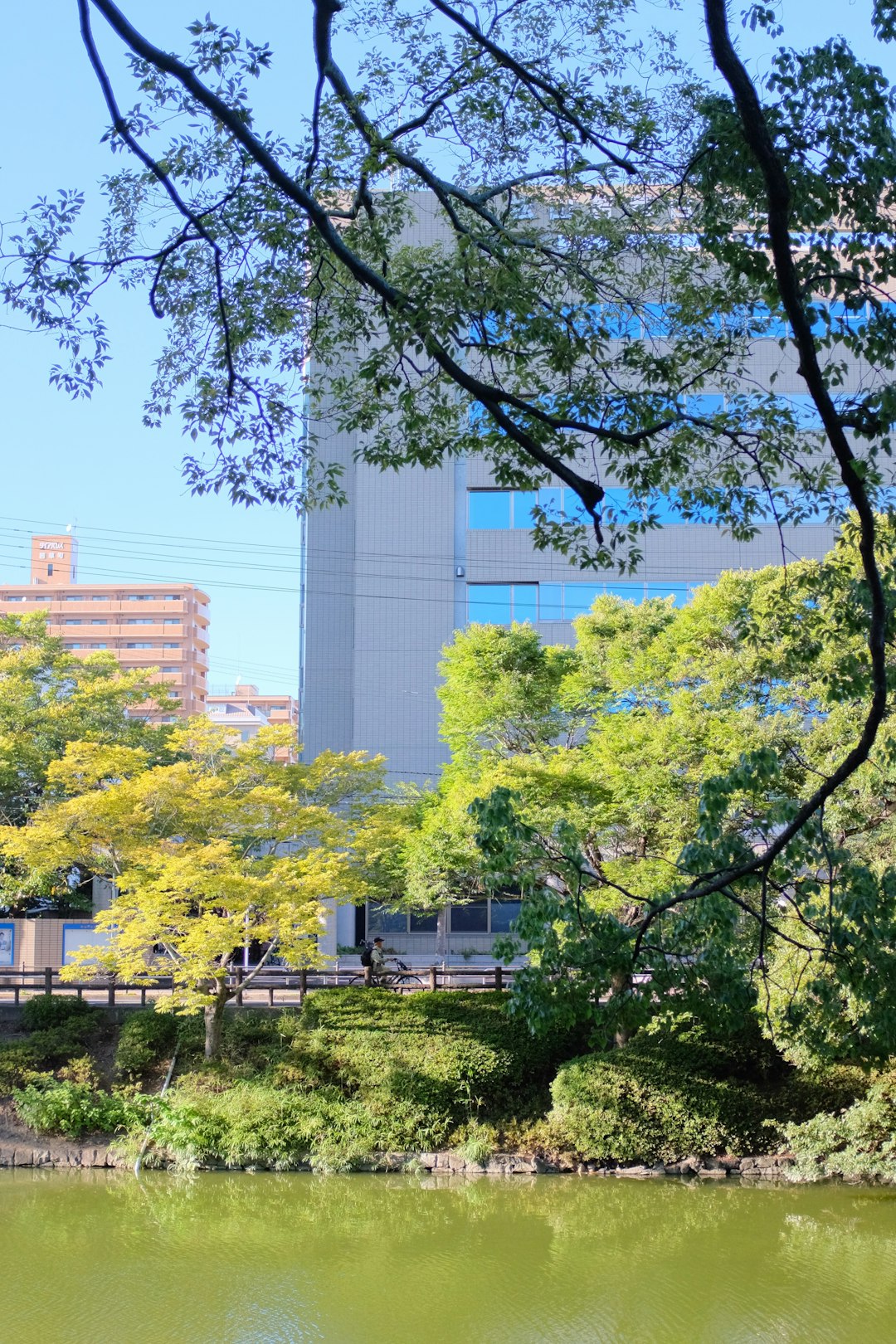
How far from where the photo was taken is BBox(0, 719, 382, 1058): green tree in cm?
1475

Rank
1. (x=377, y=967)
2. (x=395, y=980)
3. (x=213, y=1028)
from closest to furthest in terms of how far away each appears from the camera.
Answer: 1. (x=213, y=1028)
2. (x=377, y=967)
3. (x=395, y=980)

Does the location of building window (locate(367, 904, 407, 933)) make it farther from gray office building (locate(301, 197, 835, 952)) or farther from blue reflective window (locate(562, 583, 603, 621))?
blue reflective window (locate(562, 583, 603, 621))

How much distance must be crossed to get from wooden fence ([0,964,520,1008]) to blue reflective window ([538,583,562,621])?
7.72 meters

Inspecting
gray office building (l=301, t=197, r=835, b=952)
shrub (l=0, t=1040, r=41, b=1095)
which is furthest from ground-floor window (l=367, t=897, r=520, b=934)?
shrub (l=0, t=1040, r=41, b=1095)

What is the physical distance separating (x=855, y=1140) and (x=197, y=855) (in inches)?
315

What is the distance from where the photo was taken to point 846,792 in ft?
40.7

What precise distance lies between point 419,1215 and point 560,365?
990cm

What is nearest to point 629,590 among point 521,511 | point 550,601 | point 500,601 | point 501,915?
point 550,601

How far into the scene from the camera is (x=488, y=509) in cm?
2441

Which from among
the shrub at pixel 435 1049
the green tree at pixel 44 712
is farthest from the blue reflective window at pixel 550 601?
the shrub at pixel 435 1049

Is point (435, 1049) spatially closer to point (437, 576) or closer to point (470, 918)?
point (470, 918)

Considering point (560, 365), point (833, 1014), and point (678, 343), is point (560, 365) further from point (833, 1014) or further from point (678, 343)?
point (833, 1014)

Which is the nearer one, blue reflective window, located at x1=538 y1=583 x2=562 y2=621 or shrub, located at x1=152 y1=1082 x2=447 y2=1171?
shrub, located at x1=152 y1=1082 x2=447 y2=1171

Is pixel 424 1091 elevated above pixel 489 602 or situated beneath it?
situated beneath
